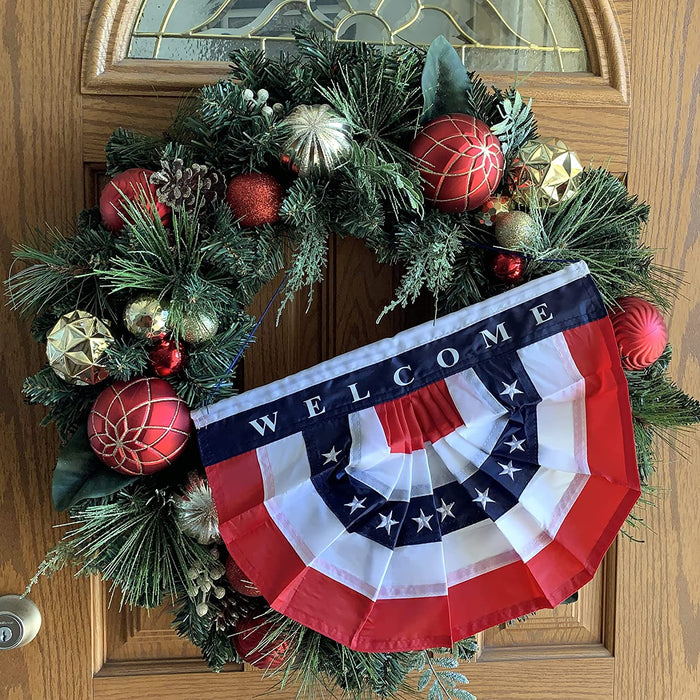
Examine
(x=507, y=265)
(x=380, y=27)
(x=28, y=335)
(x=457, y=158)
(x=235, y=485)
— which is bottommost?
(x=235, y=485)

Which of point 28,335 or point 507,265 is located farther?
point 28,335

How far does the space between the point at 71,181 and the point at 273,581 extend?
0.51 meters

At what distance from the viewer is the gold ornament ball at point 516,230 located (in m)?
0.64

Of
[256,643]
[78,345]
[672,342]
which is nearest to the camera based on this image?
[78,345]

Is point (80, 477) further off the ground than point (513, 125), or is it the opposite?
point (513, 125)

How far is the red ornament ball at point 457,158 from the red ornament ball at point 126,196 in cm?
25

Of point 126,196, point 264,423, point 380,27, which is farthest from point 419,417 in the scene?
point 380,27

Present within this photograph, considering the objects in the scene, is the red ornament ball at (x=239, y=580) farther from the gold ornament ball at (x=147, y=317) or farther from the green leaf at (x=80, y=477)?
the gold ornament ball at (x=147, y=317)

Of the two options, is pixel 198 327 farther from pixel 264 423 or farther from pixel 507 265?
pixel 507 265

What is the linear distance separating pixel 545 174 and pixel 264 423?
0.39m

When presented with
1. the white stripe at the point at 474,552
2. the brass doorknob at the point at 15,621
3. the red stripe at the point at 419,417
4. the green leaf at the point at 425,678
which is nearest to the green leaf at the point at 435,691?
the green leaf at the point at 425,678

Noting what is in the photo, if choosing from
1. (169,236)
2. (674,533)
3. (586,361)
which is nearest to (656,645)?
(674,533)

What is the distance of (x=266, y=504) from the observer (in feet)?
2.14

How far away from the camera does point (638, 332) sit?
2.18 ft
